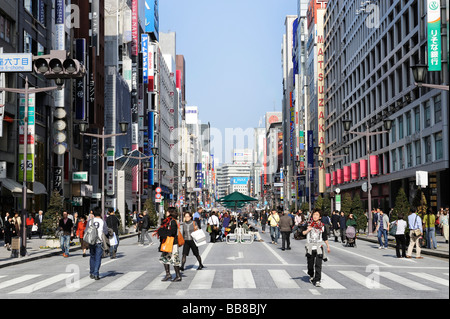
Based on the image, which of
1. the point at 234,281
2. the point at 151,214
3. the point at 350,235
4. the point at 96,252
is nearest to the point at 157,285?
the point at 234,281

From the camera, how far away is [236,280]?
54.4 feet

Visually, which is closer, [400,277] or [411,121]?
[400,277]

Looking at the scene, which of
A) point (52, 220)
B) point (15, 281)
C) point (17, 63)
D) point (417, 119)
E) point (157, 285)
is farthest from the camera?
point (417, 119)

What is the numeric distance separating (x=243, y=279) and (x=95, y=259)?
4.13 meters

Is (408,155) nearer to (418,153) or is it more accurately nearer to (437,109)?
(418,153)

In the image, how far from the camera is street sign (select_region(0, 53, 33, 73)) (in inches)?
862

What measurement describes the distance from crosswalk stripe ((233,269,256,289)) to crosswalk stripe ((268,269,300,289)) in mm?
621

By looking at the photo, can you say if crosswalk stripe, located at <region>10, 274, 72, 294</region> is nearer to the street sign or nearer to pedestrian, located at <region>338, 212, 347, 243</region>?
the street sign

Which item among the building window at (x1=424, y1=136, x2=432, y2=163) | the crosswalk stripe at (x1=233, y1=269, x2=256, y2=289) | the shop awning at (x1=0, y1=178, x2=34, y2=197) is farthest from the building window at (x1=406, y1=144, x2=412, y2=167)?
the crosswalk stripe at (x1=233, y1=269, x2=256, y2=289)

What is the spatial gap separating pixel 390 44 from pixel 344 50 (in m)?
28.2

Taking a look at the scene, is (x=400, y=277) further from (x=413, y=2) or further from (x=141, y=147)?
(x=141, y=147)

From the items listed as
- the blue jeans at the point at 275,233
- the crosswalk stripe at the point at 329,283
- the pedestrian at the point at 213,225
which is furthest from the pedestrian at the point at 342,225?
the crosswalk stripe at the point at 329,283

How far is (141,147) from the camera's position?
107312 millimetres
